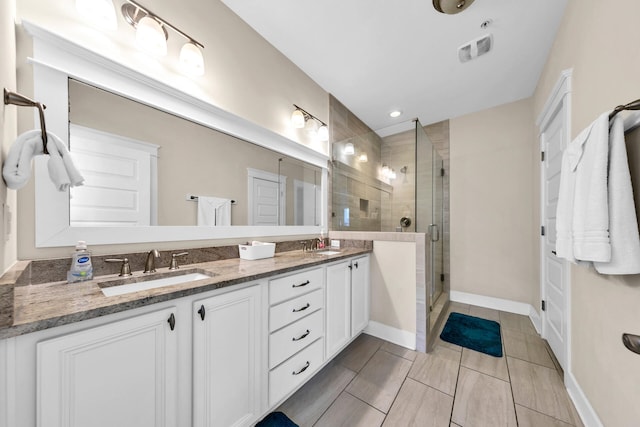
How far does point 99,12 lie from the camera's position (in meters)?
1.10

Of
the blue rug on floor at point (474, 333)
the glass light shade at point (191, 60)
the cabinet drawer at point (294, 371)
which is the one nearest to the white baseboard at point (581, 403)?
the blue rug on floor at point (474, 333)

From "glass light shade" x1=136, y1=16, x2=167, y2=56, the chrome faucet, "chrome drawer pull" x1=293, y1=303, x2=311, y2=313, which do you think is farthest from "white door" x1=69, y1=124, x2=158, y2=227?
"chrome drawer pull" x1=293, y1=303, x2=311, y2=313

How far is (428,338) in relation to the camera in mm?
2098

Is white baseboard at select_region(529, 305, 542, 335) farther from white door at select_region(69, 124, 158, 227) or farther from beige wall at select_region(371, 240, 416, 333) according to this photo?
white door at select_region(69, 124, 158, 227)

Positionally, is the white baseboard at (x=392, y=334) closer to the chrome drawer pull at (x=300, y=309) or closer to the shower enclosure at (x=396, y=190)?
the shower enclosure at (x=396, y=190)

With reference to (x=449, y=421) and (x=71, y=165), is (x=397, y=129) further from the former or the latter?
(x=71, y=165)

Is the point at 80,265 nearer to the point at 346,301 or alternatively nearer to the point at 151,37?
the point at 151,37

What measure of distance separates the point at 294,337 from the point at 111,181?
1.33 metres

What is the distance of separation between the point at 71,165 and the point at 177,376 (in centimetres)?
90

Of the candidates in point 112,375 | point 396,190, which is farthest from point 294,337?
point 396,190

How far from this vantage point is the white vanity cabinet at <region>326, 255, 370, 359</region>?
1755 millimetres

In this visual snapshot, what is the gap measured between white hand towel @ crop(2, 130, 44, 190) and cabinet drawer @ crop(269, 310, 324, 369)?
1.20 meters

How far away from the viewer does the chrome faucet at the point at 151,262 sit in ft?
4.06

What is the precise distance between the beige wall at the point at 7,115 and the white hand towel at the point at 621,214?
218 cm
